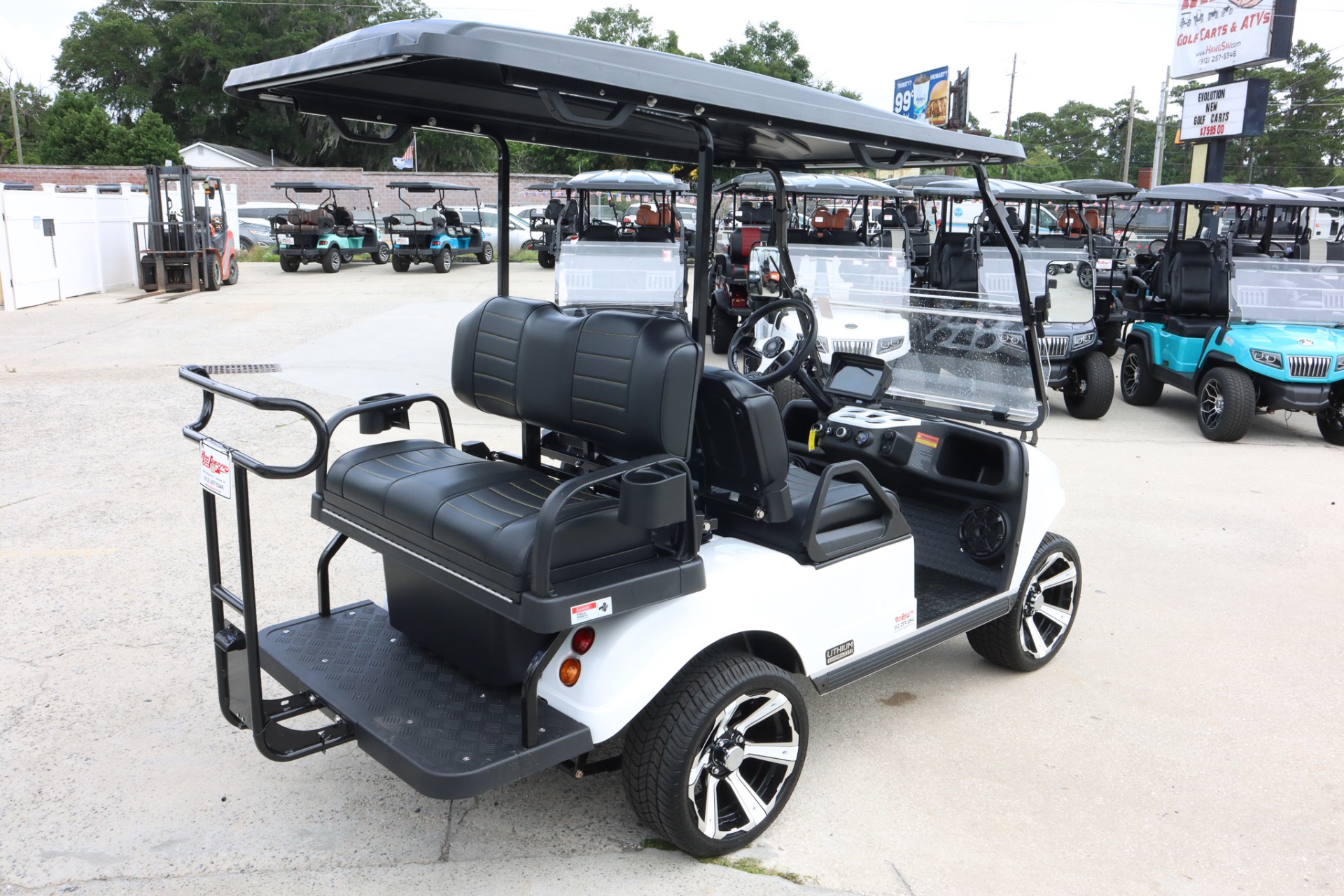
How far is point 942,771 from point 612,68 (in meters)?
2.35

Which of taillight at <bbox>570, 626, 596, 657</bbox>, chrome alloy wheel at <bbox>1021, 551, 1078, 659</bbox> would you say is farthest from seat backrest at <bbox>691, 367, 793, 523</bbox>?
chrome alloy wheel at <bbox>1021, 551, 1078, 659</bbox>

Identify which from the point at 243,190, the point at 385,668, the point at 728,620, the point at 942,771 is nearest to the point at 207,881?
the point at 385,668

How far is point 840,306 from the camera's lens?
4520mm

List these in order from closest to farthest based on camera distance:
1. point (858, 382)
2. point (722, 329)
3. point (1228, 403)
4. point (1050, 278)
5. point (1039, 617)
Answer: point (1039, 617) < point (858, 382) < point (1228, 403) < point (1050, 278) < point (722, 329)

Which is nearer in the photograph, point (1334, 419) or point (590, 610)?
point (590, 610)

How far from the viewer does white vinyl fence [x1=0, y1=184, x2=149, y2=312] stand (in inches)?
575

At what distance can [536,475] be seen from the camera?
10.3ft

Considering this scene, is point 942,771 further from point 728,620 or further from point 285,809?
point 285,809

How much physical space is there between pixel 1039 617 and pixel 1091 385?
552cm

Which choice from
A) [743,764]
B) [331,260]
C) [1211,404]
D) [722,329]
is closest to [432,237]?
[331,260]

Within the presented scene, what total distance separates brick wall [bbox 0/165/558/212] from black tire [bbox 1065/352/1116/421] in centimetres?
2398

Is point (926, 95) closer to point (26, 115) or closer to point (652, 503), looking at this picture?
point (652, 503)

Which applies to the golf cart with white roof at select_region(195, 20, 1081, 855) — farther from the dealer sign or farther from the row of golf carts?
the dealer sign

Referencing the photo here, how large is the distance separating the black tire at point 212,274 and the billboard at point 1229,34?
1782cm
